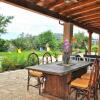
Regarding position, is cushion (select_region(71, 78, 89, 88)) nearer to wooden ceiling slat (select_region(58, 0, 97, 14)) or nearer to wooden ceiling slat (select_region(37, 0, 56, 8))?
wooden ceiling slat (select_region(58, 0, 97, 14))

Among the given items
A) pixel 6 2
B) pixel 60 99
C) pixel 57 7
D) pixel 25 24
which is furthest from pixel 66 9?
pixel 25 24

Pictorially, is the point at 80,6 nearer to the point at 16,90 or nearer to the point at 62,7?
the point at 62,7

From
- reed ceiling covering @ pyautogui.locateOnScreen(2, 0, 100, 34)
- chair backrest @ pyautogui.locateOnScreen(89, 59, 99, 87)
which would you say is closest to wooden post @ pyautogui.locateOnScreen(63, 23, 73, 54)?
reed ceiling covering @ pyautogui.locateOnScreen(2, 0, 100, 34)

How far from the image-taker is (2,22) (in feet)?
36.1

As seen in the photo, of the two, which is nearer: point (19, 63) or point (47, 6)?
point (47, 6)

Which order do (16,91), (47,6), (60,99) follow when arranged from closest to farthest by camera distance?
(60,99) < (16,91) < (47,6)

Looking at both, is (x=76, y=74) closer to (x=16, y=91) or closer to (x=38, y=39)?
(x=16, y=91)

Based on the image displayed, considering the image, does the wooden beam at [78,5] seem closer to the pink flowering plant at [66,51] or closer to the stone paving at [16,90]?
the pink flowering plant at [66,51]

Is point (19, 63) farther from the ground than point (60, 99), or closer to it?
farther from the ground

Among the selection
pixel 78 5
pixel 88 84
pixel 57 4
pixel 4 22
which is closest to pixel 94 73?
pixel 88 84

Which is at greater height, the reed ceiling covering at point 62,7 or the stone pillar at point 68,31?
the reed ceiling covering at point 62,7

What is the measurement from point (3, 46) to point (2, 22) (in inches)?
56.7

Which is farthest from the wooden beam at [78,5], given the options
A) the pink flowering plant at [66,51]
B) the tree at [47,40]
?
the tree at [47,40]

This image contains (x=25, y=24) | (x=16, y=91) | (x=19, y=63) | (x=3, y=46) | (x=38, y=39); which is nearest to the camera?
(x=16, y=91)
